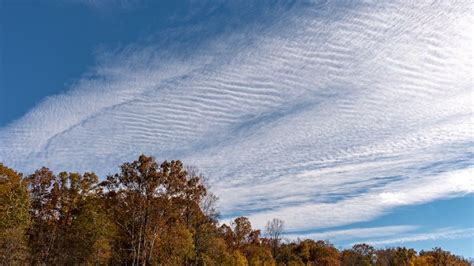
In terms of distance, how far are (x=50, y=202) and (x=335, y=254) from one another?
2568 inches

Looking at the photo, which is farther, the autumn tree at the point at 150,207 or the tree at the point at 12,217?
the autumn tree at the point at 150,207

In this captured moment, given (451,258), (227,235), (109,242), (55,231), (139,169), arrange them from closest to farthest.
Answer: (139,169) < (109,242) < (55,231) < (227,235) < (451,258)

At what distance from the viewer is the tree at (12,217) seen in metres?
31.1

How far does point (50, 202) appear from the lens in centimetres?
4481

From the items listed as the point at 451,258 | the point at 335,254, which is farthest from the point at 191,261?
the point at 335,254

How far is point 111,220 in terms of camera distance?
40.2 metres

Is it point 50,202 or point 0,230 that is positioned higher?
point 50,202

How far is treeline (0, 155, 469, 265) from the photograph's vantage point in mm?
36844

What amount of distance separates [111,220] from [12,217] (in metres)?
7.80

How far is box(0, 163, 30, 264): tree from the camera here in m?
31.1

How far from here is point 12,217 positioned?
116ft

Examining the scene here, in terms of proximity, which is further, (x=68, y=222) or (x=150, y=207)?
(x=68, y=222)

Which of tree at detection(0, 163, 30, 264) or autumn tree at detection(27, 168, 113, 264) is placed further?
autumn tree at detection(27, 168, 113, 264)

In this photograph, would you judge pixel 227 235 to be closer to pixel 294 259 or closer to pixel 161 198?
pixel 294 259
